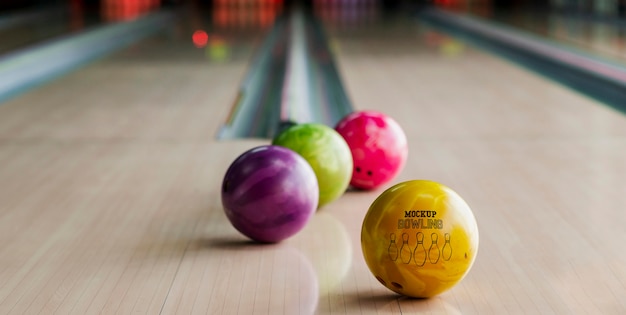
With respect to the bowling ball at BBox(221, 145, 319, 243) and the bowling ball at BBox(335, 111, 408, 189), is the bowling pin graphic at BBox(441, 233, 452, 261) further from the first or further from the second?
the bowling ball at BBox(335, 111, 408, 189)

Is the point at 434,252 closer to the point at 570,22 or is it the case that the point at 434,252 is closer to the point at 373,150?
the point at 373,150

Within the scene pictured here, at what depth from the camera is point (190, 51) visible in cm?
545

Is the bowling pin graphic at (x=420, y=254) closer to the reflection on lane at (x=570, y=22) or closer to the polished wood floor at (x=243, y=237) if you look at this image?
the polished wood floor at (x=243, y=237)

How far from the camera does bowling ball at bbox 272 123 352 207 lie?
1849mm

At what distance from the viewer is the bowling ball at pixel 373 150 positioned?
2.03m

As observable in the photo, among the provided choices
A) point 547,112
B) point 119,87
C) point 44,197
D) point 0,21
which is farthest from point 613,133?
point 0,21

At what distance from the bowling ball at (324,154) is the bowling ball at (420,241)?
1.54ft

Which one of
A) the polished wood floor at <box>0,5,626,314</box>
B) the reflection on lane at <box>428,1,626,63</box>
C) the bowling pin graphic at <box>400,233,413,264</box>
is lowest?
the reflection on lane at <box>428,1,626,63</box>

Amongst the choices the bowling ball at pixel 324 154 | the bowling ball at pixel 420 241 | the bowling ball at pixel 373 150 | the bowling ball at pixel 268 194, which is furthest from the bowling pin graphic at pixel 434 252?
the bowling ball at pixel 373 150

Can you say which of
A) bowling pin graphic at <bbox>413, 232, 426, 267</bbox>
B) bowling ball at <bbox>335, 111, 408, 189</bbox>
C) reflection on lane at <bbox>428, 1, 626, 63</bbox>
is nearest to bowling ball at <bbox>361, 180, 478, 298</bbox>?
bowling pin graphic at <bbox>413, 232, 426, 267</bbox>

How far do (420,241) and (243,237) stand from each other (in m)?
0.50

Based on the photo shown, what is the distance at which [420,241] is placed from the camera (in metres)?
1.33

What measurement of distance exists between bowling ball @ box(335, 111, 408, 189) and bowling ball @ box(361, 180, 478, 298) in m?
0.64

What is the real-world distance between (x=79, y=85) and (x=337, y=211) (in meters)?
2.44
